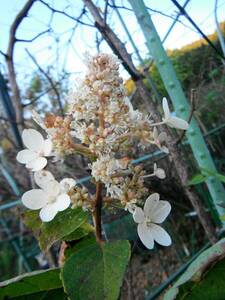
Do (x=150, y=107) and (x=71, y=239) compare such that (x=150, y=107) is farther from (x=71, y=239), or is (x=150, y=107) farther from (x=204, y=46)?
(x=204, y=46)

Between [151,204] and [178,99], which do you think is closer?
[151,204]

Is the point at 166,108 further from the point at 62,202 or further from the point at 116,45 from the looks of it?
the point at 116,45

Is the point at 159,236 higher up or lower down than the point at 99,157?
lower down

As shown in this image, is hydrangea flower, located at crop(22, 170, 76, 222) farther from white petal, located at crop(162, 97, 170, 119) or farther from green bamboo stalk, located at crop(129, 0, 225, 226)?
green bamboo stalk, located at crop(129, 0, 225, 226)

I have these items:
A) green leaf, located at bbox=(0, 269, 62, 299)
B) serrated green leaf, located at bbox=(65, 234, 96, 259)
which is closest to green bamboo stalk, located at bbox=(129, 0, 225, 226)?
serrated green leaf, located at bbox=(65, 234, 96, 259)

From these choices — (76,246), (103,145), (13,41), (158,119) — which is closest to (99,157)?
(103,145)

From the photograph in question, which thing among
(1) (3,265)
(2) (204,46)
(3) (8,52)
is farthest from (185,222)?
(2) (204,46)

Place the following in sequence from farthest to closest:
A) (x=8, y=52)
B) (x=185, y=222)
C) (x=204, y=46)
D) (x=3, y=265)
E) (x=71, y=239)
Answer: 1. (x=204, y=46)
2. (x=3, y=265)
3. (x=185, y=222)
4. (x=8, y=52)
5. (x=71, y=239)
